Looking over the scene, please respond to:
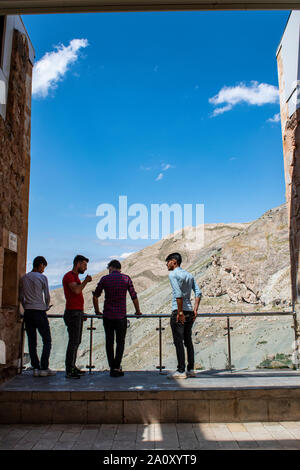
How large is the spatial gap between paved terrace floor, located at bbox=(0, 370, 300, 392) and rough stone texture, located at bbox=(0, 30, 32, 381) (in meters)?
0.53

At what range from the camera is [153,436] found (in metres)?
4.21

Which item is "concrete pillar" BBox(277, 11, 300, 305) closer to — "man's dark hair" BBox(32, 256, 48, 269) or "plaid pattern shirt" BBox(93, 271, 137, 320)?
"plaid pattern shirt" BBox(93, 271, 137, 320)

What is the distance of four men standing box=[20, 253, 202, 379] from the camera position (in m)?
5.53

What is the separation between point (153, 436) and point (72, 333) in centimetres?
194

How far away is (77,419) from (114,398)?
1.61ft

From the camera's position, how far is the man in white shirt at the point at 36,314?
18.7 feet

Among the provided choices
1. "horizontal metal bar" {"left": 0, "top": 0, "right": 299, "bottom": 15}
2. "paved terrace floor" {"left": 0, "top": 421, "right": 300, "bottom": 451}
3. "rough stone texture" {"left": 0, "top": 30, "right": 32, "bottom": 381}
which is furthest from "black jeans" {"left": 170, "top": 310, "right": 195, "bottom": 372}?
"horizontal metal bar" {"left": 0, "top": 0, "right": 299, "bottom": 15}

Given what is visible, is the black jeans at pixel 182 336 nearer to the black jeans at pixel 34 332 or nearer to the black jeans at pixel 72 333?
the black jeans at pixel 72 333

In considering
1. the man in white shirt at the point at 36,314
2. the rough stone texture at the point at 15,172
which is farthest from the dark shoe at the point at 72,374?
the rough stone texture at the point at 15,172

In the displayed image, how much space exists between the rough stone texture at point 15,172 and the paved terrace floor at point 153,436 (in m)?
1.34

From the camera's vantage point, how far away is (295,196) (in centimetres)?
641

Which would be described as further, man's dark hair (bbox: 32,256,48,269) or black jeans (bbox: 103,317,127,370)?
man's dark hair (bbox: 32,256,48,269)
